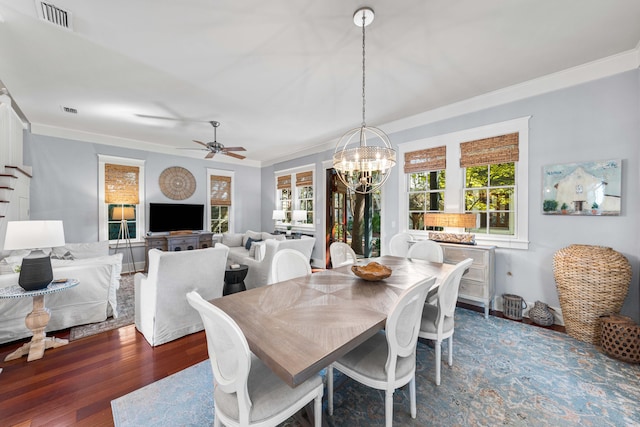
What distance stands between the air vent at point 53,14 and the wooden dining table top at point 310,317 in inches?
100

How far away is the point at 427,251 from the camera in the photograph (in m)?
3.19

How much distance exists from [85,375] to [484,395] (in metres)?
3.13

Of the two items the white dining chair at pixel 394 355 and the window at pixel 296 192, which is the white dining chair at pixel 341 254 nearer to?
the white dining chair at pixel 394 355

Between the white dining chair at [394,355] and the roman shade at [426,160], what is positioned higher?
the roman shade at [426,160]

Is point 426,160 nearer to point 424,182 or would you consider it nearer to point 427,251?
point 424,182

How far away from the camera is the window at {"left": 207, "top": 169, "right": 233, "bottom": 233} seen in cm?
671

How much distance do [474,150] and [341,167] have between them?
7.59 ft

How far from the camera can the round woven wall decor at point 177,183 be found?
591 cm

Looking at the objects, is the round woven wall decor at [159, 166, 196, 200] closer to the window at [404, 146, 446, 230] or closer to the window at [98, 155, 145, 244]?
the window at [98, 155, 145, 244]

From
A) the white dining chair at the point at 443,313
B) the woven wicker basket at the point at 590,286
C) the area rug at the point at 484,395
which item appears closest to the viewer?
the area rug at the point at 484,395

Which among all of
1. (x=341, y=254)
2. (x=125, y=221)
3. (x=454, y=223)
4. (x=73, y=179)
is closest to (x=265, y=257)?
(x=341, y=254)

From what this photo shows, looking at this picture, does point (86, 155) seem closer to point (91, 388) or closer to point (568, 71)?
point (91, 388)

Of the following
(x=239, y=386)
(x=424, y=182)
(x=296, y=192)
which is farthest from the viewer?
(x=296, y=192)

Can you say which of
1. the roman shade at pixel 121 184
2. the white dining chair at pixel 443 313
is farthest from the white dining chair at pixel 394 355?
the roman shade at pixel 121 184
